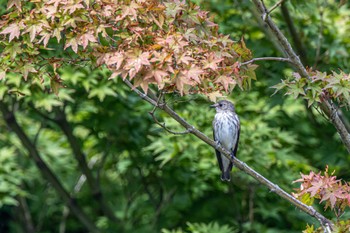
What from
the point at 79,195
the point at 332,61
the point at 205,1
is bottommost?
the point at 79,195

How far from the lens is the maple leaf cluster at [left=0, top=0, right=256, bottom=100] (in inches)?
159

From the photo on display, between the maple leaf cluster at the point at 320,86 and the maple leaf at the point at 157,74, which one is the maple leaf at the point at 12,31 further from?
the maple leaf cluster at the point at 320,86

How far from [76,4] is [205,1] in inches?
124

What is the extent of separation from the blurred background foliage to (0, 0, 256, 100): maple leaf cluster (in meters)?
2.16

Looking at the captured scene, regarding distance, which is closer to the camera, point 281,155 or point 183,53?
point 183,53

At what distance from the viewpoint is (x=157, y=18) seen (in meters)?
4.35

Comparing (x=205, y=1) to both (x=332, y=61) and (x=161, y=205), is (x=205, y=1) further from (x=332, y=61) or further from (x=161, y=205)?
(x=161, y=205)

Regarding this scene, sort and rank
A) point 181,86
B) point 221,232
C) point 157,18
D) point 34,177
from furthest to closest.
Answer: point 34,177
point 221,232
point 157,18
point 181,86

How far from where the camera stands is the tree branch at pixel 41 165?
24.8ft

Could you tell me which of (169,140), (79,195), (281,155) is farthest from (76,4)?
(79,195)

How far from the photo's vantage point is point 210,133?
704 cm

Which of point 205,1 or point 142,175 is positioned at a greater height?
point 205,1

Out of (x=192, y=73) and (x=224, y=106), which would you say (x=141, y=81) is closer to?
(x=192, y=73)

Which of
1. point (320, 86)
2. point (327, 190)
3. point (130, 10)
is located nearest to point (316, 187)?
point (327, 190)
